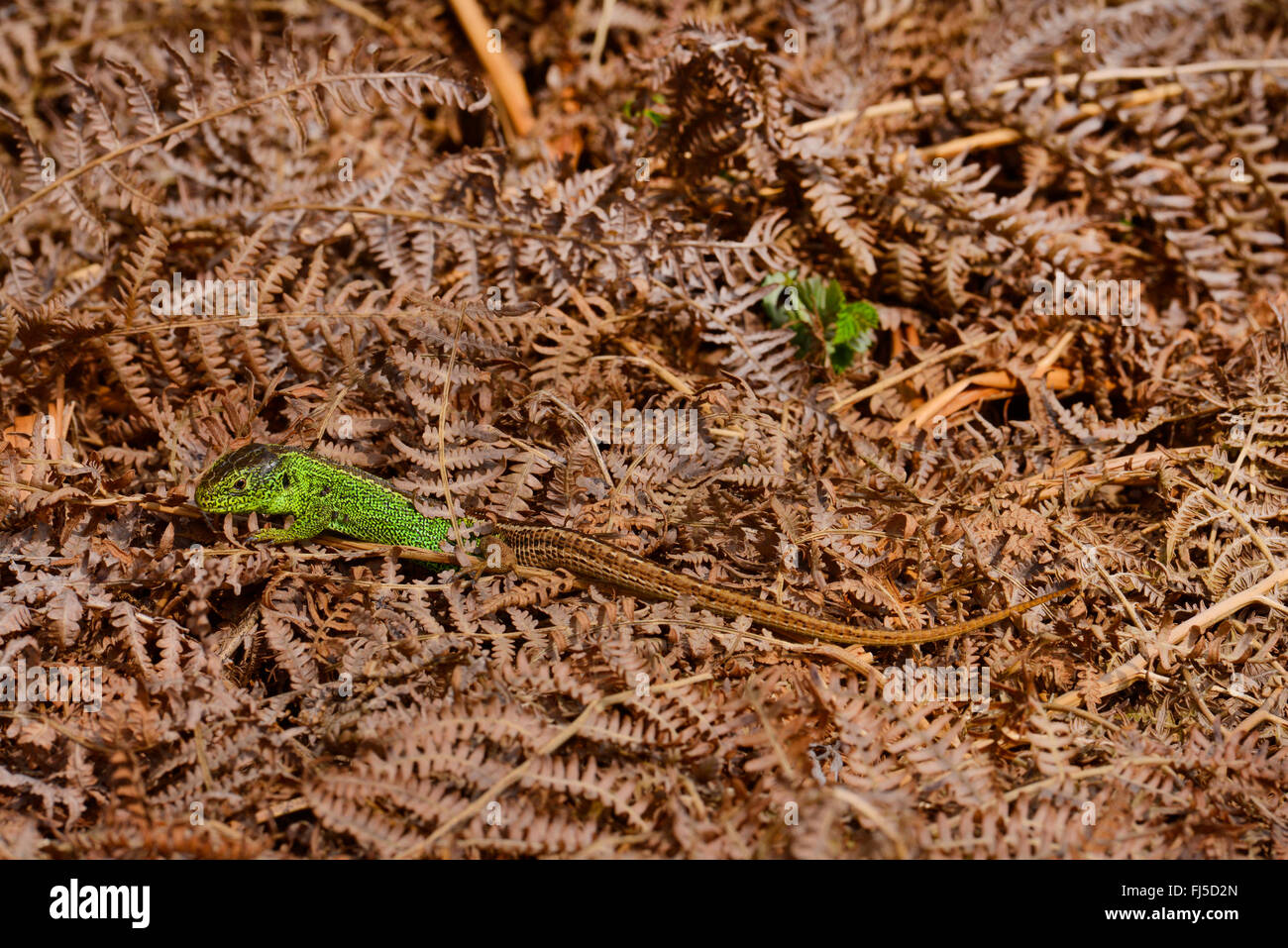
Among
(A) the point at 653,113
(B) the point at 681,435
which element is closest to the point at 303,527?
(B) the point at 681,435

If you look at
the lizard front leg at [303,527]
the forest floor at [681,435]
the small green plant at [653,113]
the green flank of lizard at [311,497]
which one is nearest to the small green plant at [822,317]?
the forest floor at [681,435]

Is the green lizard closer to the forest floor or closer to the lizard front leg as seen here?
the lizard front leg

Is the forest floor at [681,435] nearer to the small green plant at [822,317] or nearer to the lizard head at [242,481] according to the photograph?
the small green plant at [822,317]

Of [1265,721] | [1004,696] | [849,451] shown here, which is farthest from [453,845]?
[1265,721]

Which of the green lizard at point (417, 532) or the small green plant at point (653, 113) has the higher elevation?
the small green plant at point (653, 113)

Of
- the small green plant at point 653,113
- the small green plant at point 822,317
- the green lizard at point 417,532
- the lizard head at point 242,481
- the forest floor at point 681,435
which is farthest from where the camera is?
the small green plant at point 653,113

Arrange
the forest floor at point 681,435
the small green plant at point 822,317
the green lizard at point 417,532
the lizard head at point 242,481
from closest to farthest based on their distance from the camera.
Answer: the forest floor at point 681,435
the green lizard at point 417,532
the lizard head at point 242,481
the small green plant at point 822,317

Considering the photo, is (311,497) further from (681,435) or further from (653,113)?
(653,113)

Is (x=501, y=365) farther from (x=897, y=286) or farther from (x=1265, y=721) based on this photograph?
(x=1265, y=721)
